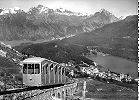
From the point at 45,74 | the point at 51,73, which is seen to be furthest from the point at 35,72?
the point at 51,73

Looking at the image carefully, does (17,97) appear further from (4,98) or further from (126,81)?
(126,81)

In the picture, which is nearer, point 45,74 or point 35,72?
point 35,72

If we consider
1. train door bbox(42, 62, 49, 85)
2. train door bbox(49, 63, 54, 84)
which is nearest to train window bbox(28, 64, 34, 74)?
train door bbox(42, 62, 49, 85)

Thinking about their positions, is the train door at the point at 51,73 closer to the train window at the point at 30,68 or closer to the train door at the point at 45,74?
the train door at the point at 45,74

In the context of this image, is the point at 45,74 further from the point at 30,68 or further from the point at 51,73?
the point at 51,73

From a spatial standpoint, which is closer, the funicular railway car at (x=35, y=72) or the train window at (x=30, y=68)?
the funicular railway car at (x=35, y=72)

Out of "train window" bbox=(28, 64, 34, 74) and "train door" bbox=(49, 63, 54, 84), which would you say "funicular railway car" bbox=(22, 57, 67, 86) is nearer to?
"train window" bbox=(28, 64, 34, 74)

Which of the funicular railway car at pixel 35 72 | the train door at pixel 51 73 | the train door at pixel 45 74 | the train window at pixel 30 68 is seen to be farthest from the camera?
the train door at pixel 51 73

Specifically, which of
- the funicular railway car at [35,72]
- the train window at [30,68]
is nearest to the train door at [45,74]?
the funicular railway car at [35,72]

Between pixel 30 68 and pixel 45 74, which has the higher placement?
pixel 30 68

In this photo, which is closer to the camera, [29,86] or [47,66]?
[29,86]

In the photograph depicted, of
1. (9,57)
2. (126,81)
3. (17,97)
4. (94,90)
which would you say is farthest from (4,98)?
(126,81)
